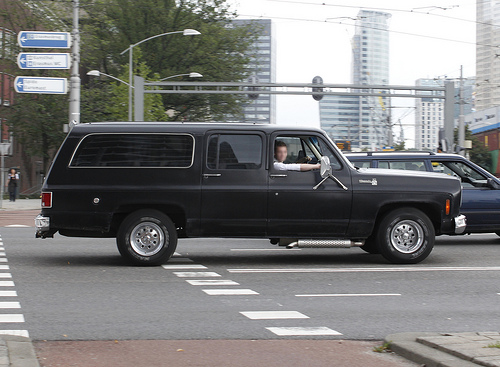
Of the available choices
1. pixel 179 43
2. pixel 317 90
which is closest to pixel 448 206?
pixel 317 90

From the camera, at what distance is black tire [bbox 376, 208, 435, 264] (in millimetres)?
11477

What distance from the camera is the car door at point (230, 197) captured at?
36.3 ft

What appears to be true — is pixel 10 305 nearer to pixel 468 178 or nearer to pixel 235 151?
pixel 235 151

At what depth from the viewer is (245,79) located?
5322 cm

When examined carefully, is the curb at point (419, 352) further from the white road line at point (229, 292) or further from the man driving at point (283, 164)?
the man driving at point (283, 164)

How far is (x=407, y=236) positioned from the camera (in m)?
11.6

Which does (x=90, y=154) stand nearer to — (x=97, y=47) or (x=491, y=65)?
(x=97, y=47)

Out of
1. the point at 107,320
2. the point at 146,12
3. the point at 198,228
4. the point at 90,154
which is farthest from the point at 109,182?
the point at 146,12

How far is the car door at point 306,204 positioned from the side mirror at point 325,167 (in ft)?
0.33

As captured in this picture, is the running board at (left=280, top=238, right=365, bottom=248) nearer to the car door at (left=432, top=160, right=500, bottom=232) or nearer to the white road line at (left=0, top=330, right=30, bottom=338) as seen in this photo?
the car door at (left=432, top=160, right=500, bottom=232)

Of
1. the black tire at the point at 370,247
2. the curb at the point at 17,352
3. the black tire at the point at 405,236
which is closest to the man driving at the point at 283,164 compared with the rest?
the black tire at the point at 405,236

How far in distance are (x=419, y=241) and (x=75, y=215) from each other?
5.04 meters

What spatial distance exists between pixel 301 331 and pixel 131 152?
5.11 m

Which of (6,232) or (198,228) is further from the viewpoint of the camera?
(6,232)
